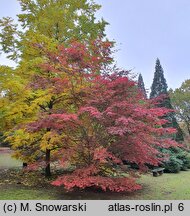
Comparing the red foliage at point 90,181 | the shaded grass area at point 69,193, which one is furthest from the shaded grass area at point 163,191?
the red foliage at point 90,181

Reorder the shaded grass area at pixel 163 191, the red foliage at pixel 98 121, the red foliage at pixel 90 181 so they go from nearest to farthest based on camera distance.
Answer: the red foliage at pixel 90 181 → the red foliage at pixel 98 121 → the shaded grass area at pixel 163 191

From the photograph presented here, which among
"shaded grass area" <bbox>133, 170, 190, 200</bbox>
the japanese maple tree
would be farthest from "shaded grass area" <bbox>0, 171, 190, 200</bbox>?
the japanese maple tree

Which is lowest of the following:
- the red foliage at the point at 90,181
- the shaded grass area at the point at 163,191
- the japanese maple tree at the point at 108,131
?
the shaded grass area at the point at 163,191

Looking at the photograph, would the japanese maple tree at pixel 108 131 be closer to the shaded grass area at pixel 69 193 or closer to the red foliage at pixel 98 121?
the red foliage at pixel 98 121

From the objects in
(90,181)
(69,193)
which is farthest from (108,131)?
(69,193)

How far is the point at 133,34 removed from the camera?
16078 mm

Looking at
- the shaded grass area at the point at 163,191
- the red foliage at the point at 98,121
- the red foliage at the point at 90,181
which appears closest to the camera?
the red foliage at the point at 90,181

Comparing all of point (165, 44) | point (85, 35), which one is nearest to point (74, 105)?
point (85, 35)

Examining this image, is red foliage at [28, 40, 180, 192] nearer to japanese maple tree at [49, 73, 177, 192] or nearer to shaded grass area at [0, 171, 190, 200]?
japanese maple tree at [49, 73, 177, 192]

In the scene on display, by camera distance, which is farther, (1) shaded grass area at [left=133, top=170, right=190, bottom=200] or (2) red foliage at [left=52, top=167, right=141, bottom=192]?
(1) shaded grass area at [left=133, top=170, right=190, bottom=200]

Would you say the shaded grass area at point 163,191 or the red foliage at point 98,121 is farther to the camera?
the shaded grass area at point 163,191

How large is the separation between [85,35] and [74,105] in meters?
4.07

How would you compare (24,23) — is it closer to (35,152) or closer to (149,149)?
(35,152)

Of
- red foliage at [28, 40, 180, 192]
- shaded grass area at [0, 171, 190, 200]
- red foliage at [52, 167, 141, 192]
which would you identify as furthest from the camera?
shaded grass area at [0, 171, 190, 200]
